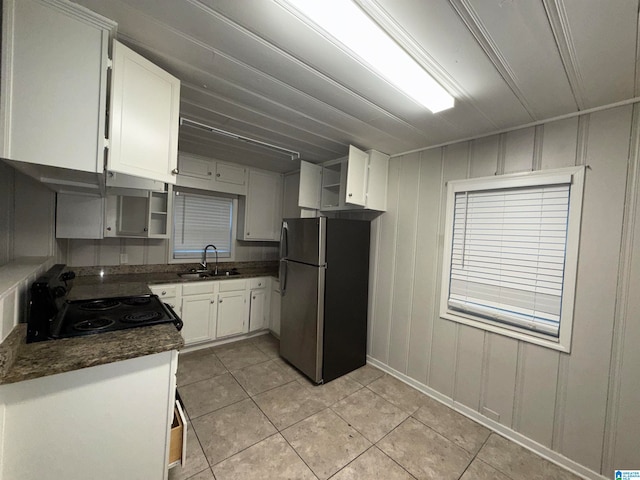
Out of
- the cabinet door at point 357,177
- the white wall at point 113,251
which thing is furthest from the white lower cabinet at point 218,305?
the cabinet door at point 357,177

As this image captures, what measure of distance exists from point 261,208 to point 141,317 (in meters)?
2.54

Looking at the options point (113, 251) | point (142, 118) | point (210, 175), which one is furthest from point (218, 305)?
point (142, 118)

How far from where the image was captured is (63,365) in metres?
0.98

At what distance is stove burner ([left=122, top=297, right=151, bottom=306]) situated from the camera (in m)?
1.82

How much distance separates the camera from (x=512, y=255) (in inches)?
78.6

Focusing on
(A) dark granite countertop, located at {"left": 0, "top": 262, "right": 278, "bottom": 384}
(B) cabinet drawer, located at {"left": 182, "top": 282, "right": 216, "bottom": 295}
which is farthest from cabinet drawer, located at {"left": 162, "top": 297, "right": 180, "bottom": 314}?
(A) dark granite countertop, located at {"left": 0, "top": 262, "right": 278, "bottom": 384}

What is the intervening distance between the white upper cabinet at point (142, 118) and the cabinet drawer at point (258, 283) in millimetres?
2080

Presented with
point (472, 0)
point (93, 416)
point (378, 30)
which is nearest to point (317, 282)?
point (93, 416)

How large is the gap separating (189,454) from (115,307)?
3.56ft

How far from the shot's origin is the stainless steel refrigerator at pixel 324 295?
8.11ft

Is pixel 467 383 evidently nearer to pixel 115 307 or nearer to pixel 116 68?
pixel 115 307

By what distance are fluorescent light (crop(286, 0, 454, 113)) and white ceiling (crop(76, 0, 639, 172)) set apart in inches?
1.7

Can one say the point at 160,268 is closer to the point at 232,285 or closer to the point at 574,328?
the point at 232,285

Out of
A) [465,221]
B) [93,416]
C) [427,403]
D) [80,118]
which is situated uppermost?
[80,118]
